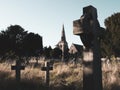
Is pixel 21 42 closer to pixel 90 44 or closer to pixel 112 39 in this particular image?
pixel 112 39

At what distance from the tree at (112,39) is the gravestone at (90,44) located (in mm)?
32572

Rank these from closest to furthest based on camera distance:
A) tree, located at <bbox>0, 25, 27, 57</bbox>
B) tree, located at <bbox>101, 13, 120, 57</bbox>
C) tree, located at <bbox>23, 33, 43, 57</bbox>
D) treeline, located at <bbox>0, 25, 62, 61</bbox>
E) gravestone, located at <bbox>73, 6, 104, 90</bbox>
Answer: gravestone, located at <bbox>73, 6, 104, 90</bbox> < tree, located at <bbox>101, 13, 120, 57</bbox> < tree, located at <bbox>0, 25, 27, 57</bbox> < treeline, located at <bbox>0, 25, 62, 61</bbox> < tree, located at <bbox>23, 33, 43, 57</bbox>

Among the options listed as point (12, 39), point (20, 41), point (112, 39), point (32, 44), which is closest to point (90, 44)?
point (112, 39)

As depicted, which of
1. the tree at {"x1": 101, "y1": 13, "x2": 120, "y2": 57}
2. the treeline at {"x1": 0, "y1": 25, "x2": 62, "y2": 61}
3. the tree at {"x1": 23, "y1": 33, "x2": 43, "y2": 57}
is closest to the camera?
the tree at {"x1": 101, "y1": 13, "x2": 120, "y2": 57}

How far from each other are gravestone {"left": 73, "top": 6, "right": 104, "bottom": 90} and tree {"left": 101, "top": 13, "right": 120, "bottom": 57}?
107 ft

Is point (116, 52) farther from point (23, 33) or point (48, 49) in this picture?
Answer: point (48, 49)

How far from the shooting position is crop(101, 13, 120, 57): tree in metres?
39.4

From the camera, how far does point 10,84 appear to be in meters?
8.73

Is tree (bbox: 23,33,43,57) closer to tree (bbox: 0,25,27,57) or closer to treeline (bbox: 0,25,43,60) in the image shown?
treeline (bbox: 0,25,43,60)

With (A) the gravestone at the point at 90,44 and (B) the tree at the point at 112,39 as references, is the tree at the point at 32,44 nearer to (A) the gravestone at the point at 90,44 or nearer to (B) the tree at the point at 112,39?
(B) the tree at the point at 112,39

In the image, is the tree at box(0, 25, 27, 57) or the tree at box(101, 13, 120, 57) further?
the tree at box(0, 25, 27, 57)

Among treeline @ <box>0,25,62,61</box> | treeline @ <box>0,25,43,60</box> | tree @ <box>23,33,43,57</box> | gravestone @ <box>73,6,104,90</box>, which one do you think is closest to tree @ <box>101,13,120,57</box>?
treeline @ <box>0,25,62,61</box>

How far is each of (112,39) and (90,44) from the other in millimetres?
34814

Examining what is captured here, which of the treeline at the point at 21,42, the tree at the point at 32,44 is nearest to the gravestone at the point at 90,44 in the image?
the treeline at the point at 21,42
